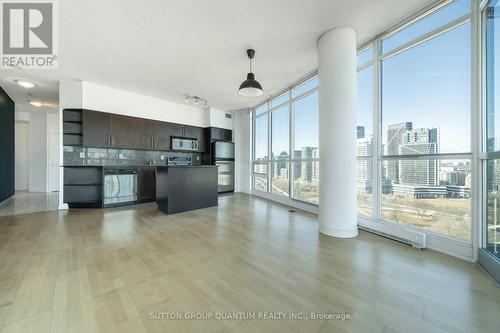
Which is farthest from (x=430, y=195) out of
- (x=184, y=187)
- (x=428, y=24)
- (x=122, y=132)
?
(x=122, y=132)

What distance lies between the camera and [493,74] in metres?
2.05

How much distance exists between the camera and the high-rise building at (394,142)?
2.87 m

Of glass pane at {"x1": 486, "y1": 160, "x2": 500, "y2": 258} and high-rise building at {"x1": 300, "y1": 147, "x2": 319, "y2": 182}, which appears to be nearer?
glass pane at {"x1": 486, "y1": 160, "x2": 500, "y2": 258}

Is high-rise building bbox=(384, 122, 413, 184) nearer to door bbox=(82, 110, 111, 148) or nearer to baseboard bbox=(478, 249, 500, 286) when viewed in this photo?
baseboard bbox=(478, 249, 500, 286)

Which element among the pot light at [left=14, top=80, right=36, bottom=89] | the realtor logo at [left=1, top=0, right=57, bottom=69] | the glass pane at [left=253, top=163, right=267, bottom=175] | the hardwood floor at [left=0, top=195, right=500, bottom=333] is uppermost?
the realtor logo at [left=1, top=0, right=57, bottom=69]

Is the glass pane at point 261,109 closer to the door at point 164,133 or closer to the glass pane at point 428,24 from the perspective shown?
the door at point 164,133

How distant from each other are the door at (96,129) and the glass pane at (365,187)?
588 cm

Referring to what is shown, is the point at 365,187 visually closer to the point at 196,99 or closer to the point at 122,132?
the point at 196,99

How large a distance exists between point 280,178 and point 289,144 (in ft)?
3.62

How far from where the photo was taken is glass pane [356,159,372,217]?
3.29 metres

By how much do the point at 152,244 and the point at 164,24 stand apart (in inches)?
125

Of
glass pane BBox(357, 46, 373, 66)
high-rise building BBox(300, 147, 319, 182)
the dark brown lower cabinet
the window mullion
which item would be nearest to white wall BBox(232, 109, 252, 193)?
high-rise building BBox(300, 147, 319, 182)

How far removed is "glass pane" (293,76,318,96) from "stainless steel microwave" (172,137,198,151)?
3.73m

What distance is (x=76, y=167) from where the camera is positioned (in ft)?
15.5
